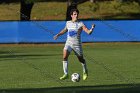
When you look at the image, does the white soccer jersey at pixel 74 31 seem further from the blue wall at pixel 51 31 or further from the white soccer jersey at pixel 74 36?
the blue wall at pixel 51 31

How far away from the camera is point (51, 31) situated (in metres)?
47.5

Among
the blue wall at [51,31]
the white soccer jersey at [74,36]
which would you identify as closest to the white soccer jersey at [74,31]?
the white soccer jersey at [74,36]

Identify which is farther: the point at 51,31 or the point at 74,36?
the point at 51,31

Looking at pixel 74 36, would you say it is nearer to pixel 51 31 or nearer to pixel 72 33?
pixel 72 33

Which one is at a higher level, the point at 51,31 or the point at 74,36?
the point at 74,36

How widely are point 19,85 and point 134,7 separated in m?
60.5

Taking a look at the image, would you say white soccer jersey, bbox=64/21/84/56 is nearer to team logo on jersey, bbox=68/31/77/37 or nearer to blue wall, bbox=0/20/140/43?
team logo on jersey, bbox=68/31/77/37

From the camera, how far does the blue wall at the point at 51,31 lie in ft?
158

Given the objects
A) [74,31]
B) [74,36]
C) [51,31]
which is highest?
[74,31]

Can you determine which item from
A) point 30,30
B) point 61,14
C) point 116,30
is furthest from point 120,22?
point 61,14

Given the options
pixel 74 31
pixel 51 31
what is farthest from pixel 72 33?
pixel 51 31

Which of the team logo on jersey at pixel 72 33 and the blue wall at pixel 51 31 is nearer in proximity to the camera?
the team logo on jersey at pixel 72 33

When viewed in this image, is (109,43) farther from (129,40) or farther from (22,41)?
(22,41)

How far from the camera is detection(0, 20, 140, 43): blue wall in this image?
158ft
